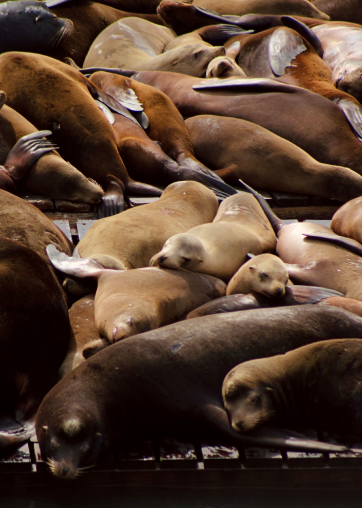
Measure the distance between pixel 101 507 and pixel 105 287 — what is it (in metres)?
1.12

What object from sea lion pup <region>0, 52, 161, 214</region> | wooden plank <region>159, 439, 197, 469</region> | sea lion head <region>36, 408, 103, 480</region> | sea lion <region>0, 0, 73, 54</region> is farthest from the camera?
sea lion <region>0, 0, 73, 54</region>

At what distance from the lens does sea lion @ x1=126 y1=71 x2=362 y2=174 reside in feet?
17.4

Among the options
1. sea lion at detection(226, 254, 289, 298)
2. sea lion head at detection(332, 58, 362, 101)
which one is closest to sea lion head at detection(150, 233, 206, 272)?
sea lion at detection(226, 254, 289, 298)

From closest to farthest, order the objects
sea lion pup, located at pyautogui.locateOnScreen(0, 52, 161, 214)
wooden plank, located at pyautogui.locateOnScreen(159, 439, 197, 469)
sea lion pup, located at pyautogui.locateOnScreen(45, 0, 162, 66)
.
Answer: wooden plank, located at pyautogui.locateOnScreen(159, 439, 197, 469)
sea lion pup, located at pyautogui.locateOnScreen(0, 52, 161, 214)
sea lion pup, located at pyautogui.locateOnScreen(45, 0, 162, 66)

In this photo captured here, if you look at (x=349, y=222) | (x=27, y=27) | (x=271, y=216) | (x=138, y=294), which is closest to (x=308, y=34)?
(x=27, y=27)

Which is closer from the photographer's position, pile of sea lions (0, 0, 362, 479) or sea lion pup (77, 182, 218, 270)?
pile of sea lions (0, 0, 362, 479)

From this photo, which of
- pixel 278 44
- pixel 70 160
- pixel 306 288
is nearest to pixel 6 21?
pixel 70 160

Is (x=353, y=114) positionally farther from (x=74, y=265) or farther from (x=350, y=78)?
(x=74, y=265)

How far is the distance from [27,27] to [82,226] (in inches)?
115

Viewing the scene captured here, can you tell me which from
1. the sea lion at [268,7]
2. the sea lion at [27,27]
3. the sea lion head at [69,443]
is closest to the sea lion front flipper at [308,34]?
the sea lion at [268,7]

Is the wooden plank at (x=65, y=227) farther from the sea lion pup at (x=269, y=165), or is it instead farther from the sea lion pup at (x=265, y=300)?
the sea lion pup at (x=269, y=165)

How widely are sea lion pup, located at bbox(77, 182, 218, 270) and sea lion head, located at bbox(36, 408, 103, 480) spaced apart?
128 cm

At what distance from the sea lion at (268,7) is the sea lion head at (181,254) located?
18.1ft

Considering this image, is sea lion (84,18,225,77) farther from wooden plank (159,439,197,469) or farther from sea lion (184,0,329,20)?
wooden plank (159,439,197,469)
